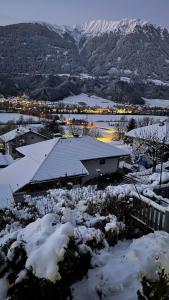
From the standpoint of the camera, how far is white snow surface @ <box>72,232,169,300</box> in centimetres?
439

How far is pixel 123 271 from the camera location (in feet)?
15.5

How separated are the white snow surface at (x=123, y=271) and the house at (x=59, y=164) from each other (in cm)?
1229

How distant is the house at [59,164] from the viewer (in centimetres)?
1948

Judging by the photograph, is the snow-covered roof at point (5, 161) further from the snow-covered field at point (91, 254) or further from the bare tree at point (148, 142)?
the snow-covered field at point (91, 254)

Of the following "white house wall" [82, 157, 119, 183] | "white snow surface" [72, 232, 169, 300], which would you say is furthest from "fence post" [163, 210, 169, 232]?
"white house wall" [82, 157, 119, 183]

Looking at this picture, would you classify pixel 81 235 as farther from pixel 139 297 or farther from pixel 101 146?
pixel 101 146

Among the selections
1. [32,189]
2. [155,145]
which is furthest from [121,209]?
[155,145]

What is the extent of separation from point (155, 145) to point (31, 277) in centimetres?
2695

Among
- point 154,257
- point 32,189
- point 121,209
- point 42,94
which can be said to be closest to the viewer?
point 154,257

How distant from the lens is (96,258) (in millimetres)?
4930

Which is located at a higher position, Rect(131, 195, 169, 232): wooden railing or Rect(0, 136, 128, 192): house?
Rect(131, 195, 169, 232): wooden railing

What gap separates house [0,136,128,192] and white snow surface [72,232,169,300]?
12.3 meters

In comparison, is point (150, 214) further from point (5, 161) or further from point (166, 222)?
point (5, 161)

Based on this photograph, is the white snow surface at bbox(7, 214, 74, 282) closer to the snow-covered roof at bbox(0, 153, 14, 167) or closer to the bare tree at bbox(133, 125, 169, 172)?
the bare tree at bbox(133, 125, 169, 172)
